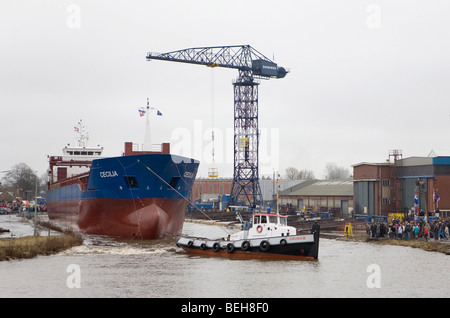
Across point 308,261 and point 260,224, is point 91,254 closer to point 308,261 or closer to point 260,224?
point 260,224

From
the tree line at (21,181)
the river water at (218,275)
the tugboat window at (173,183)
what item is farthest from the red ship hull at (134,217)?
the tree line at (21,181)

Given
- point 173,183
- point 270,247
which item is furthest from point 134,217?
A: point 270,247

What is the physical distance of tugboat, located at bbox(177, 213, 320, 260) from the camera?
1336 inches

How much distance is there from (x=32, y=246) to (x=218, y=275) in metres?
12.6

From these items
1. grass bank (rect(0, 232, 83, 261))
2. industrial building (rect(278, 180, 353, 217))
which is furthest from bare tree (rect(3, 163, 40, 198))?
grass bank (rect(0, 232, 83, 261))

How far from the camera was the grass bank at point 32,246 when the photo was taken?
33.8 m

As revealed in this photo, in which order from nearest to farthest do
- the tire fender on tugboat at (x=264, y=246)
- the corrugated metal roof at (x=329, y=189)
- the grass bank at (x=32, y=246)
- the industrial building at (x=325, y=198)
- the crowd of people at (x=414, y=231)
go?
the grass bank at (x=32, y=246) < the tire fender on tugboat at (x=264, y=246) < the crowd of people at (x=414, y=231) < the industrial building at (x=325, y=198) < the corrugated metal roof at (x=329, y=189)

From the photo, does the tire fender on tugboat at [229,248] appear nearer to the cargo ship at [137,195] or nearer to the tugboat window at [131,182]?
the cargo ship at [137,195]

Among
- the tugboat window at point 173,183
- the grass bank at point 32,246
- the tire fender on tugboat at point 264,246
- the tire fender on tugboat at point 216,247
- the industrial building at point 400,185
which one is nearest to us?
the grass bank at point 32,246

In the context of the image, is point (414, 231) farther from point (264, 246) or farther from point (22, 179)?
point (22, 179)

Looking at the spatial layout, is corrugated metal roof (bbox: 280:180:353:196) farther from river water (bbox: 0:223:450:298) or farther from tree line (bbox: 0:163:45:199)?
tree line (bbox: 0:163:45:199)

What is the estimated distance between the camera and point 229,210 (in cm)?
8788

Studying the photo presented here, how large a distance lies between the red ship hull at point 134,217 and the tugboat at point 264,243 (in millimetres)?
6557
